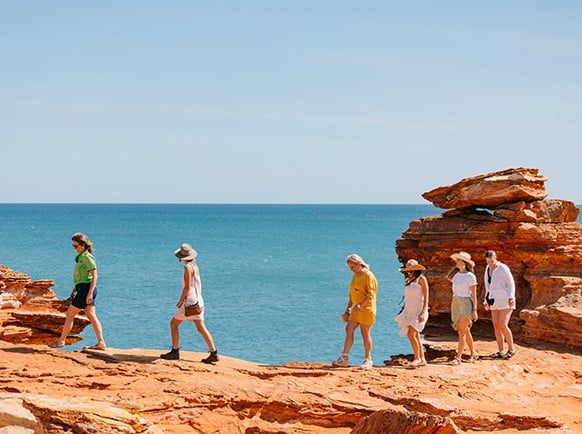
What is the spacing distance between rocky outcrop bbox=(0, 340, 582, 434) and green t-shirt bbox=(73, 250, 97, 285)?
1.09 metres

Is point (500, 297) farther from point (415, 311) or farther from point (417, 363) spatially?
point (417, 363)

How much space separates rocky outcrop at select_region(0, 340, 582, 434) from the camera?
373 inches

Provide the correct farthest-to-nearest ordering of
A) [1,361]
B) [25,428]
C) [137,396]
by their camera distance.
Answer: [1,361], [137,396], [25,428]

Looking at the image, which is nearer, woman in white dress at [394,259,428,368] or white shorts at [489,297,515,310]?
woman in white dress at [394,259,428,368]

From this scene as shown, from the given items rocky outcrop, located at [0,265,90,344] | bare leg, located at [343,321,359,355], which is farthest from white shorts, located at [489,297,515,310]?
rocky outcrop, located at [0,265,90,344]

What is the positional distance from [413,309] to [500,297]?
73.7 inches

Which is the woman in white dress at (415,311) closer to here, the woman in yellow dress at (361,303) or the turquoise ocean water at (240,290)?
the woman in yellow dress at (361,303)

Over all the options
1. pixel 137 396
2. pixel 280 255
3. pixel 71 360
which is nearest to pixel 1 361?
pixel 71 360

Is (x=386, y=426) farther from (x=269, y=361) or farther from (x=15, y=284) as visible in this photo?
(x=269, y=361)

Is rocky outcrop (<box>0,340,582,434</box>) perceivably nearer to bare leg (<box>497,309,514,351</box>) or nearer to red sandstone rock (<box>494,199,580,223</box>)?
bare leg (<box>497,309,514,351</box>)

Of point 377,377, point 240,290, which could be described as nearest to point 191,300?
point 377,377

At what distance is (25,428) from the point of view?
6.91 m

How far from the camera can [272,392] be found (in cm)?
1013

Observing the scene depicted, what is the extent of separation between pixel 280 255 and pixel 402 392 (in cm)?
6630
